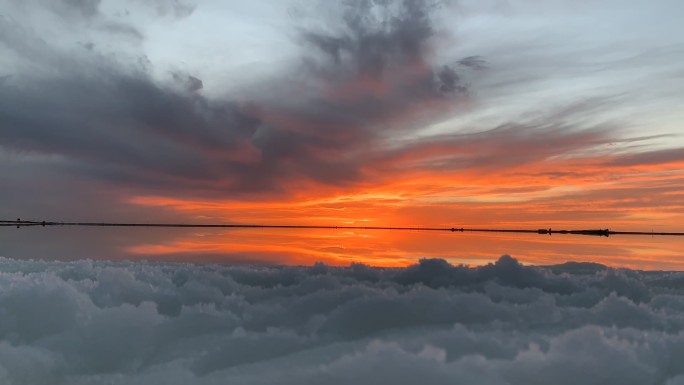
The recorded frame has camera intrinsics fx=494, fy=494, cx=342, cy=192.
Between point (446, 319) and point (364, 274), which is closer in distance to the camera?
point (446, 319)

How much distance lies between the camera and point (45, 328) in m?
20.8

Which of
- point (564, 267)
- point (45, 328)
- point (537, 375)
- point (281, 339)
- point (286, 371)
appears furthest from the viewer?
point (564, 267)

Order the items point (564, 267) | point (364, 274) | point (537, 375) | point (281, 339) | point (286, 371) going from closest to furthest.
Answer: point (537, 375)
point (286, 371)
point (281, 339)
point (364, 274)
point (564, 267)

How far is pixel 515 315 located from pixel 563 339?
171 inches

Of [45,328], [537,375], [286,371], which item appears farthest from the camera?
[45,328]

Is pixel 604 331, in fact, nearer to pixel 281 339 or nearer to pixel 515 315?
pixel 515 315

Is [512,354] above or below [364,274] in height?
below

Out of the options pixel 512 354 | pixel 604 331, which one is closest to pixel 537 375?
pixel 512 354

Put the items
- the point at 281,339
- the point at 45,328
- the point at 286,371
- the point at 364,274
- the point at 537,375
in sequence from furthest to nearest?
the point at 364,274 → the point at 45,328 → the point at 281,339 → the point at 286,371 → the point at 537,375

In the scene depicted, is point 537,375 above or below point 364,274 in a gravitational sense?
below

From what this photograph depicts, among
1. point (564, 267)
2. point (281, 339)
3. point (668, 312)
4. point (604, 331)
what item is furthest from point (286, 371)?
point (564, 267)

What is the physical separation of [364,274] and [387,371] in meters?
10.5

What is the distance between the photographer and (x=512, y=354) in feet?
57.0

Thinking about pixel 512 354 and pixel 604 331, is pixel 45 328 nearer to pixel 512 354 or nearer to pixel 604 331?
pixel 512 354
